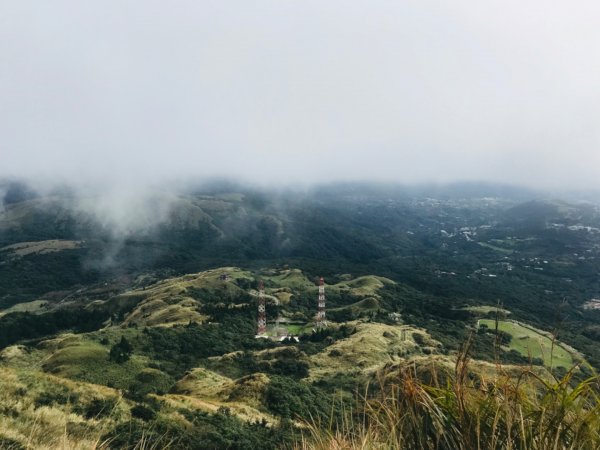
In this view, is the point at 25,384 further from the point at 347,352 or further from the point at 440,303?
the point at 440,303

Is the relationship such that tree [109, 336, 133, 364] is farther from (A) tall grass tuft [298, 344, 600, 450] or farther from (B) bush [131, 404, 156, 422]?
(A) tall grass tuft [298, 344, 600, 450]

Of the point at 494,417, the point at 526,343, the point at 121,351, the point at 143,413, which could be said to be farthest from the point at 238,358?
the point at 494,417

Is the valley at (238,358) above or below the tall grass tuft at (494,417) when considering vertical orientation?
below

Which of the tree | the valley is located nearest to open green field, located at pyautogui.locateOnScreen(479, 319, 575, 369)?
the valley

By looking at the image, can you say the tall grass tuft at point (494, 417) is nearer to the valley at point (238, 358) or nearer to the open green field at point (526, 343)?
the valley at point (238, 358)

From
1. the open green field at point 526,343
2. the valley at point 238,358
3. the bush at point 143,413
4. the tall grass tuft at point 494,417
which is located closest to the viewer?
the tall grass tuft at point 494,417

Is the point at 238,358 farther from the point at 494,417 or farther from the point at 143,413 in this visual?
the point at 494,417

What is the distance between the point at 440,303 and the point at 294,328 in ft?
245

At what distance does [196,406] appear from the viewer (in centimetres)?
3719

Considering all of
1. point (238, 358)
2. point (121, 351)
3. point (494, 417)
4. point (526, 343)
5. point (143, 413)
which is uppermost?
point (494, 417)

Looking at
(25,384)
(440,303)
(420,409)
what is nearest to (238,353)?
(25,384)

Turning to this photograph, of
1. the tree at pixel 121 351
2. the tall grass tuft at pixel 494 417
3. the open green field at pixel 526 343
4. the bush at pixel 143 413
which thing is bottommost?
the open green field at pixel 526 343

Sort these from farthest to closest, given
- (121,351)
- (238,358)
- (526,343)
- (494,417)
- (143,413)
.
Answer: (526,343)
(238,358)
(121,351)
(143,413)
(494,417)

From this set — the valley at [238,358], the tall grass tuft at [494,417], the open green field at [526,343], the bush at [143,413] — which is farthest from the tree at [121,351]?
the open green field at [526,343]
